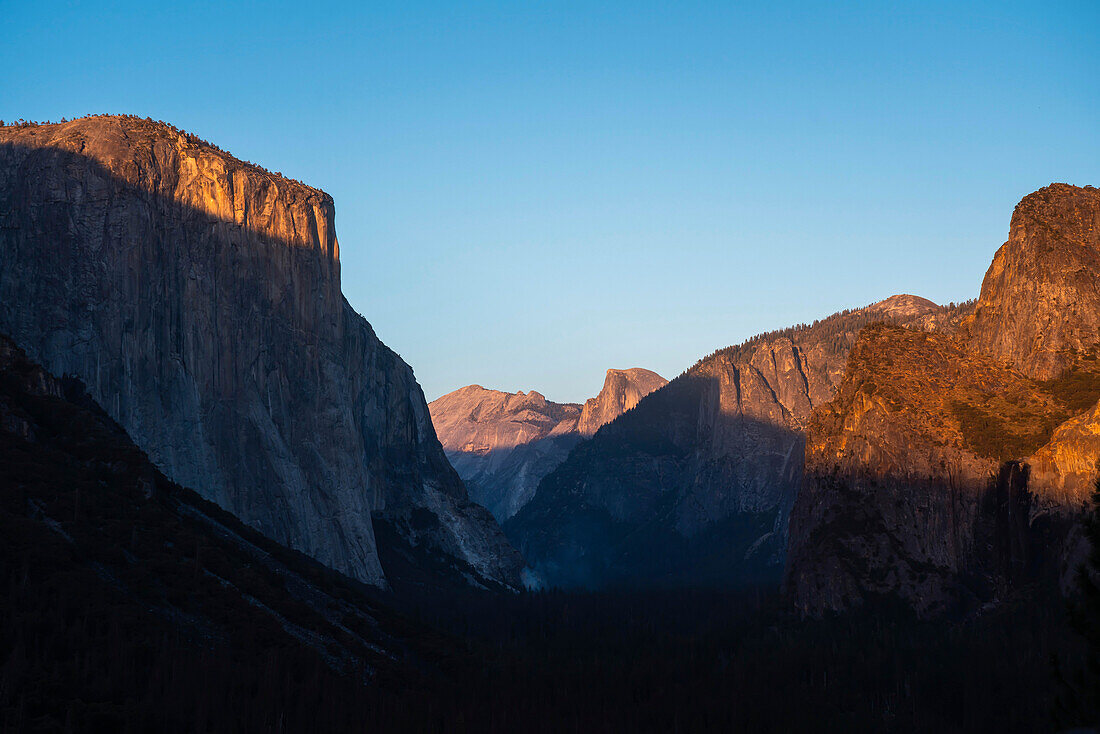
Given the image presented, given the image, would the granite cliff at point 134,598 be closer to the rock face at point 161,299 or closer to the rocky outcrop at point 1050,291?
the rock face at point 161,299

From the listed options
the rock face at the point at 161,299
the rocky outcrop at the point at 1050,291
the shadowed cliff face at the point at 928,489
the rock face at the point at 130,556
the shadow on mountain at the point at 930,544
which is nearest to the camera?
the rock face at the point at 130,556

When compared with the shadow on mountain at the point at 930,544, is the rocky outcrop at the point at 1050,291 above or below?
above

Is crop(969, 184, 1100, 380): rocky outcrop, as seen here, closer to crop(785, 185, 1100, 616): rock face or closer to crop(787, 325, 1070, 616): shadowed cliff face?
crop(785, 185, 1100, 616): rock face

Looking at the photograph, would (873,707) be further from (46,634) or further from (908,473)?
(46,634)

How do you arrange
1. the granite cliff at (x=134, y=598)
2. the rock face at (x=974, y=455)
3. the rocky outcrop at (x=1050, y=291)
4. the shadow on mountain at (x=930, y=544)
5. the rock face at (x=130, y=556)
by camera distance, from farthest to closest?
the rocky outcrop at (x=1050, y=291) → the rock face at (x=974, y=455) → the shadow on mountain at (x=930, y=544) → the rock face at (x=130, y=556) → the granite cliff at (x=134, y=598)

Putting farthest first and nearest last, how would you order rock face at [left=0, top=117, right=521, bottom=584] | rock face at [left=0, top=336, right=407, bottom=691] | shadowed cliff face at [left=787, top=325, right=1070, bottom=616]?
shadowed cliff face at [left=787, top=325, right=1070, bottom=616]
rock face at [left=0, top=117, right=521, bottom=584]
rock face at [left=0, top=336, right=407, bottom=691]

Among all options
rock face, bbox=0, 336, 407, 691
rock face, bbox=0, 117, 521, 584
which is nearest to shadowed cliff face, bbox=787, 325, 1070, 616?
rock face, bbox=0, 336, 407, 691

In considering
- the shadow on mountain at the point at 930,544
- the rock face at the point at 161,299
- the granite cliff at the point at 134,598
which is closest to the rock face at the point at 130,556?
the granite cliff at the point at 134,598
